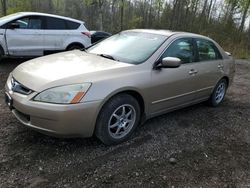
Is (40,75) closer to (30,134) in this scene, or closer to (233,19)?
(30,134)

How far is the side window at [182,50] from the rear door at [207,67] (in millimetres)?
186

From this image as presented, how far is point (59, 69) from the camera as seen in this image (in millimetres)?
3459

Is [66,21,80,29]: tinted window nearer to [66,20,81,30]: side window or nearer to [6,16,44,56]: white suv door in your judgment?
[66,20,81,30]: side window

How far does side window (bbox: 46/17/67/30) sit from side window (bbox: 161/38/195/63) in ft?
16.1

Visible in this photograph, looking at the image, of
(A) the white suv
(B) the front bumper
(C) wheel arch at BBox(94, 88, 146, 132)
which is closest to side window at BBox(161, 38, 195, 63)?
(C) wheel arch at BBox(94, 88, 146, 132)

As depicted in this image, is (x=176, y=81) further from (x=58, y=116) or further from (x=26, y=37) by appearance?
(x=26, y=37)

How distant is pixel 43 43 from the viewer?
26.2ft

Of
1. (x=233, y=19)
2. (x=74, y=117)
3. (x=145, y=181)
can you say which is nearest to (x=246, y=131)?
(x=145, y=181)

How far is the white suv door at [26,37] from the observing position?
7.48 meters

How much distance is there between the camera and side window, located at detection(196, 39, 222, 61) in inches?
195

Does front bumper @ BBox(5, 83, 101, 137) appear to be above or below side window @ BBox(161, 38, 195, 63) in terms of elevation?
below

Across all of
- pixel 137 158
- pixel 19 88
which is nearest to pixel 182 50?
pixel 137 158

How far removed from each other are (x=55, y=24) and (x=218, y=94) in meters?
5.33

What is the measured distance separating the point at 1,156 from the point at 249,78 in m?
8.29
